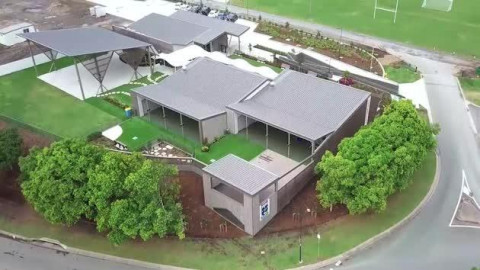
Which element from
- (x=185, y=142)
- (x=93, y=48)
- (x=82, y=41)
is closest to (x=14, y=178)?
(x=185, y=142)

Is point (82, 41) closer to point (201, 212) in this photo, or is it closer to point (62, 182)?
point (62, 182)

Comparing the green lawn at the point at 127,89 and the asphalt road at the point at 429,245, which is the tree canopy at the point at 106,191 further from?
the green lawn at the point at 127,89

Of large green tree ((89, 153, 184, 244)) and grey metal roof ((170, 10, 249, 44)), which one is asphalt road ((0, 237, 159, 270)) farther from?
grey metal roof ((170, 10, 249, 44))

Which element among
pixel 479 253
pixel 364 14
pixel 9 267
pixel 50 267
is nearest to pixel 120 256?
pixel 50 267

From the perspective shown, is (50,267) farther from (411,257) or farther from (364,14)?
(364,14)

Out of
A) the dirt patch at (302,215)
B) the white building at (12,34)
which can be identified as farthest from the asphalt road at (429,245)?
the white building at (12,34)

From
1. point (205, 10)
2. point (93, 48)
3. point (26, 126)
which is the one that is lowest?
point (26, 126)

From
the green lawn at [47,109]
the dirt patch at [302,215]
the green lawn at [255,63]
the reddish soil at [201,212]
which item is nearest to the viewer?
the reddish soil at [201,212]
